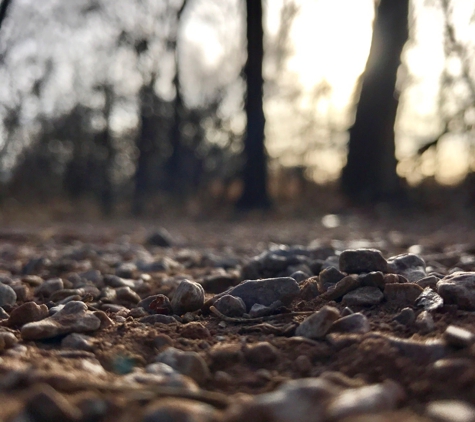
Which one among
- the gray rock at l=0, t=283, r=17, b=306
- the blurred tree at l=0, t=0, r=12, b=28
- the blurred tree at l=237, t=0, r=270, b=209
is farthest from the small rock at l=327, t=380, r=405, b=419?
the blurred tree at l=237, t=0, r=270, b=209

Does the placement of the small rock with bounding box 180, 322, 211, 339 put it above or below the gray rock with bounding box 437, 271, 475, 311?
below

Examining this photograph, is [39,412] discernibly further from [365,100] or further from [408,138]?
[408,138]

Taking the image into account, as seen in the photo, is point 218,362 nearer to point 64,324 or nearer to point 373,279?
point 64,324

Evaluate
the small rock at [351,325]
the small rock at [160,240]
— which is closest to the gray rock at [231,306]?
the small rock at [351,325]

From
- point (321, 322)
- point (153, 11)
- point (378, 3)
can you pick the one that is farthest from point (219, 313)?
point (153, 11)

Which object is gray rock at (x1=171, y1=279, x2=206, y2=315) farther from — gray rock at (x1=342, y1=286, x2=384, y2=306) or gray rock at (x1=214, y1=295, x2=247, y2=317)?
gray rock at (x1=342, y1=286, x2=384, y2=306)

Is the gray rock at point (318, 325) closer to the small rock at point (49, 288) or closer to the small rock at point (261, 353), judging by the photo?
the small rock at point (261, 353)

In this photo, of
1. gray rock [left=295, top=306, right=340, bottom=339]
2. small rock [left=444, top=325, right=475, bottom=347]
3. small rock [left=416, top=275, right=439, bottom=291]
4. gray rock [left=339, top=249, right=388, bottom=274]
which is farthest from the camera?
gray rock [left=339, top=249, right=388, bottom=274]
